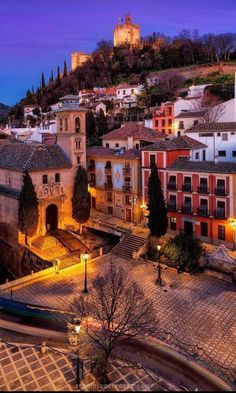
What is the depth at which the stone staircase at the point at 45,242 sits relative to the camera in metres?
32.4

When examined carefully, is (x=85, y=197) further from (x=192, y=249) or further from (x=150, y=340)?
(x=150, y=340)

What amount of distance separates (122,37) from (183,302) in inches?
4950

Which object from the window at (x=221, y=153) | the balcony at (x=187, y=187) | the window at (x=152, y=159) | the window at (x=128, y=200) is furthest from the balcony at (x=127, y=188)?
the window at (x=221, y=153)

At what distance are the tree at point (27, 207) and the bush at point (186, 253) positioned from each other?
13.7m

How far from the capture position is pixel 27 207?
3170cm

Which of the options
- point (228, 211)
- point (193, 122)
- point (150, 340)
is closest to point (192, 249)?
point (228, 211)

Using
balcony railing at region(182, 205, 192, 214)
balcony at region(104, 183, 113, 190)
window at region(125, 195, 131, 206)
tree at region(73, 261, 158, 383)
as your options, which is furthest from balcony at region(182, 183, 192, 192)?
tree at region(73, 261, 158, 383)

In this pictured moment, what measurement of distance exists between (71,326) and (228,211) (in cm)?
1977

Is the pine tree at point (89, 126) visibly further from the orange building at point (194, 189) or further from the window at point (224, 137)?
the window at point (224, 137)

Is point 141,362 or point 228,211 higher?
point 228,211

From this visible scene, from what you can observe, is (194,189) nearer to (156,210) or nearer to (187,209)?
(187,209)

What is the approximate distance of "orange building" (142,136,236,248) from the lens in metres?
29.7

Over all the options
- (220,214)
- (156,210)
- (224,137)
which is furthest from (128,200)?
(224,137)

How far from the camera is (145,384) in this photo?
1348cm
